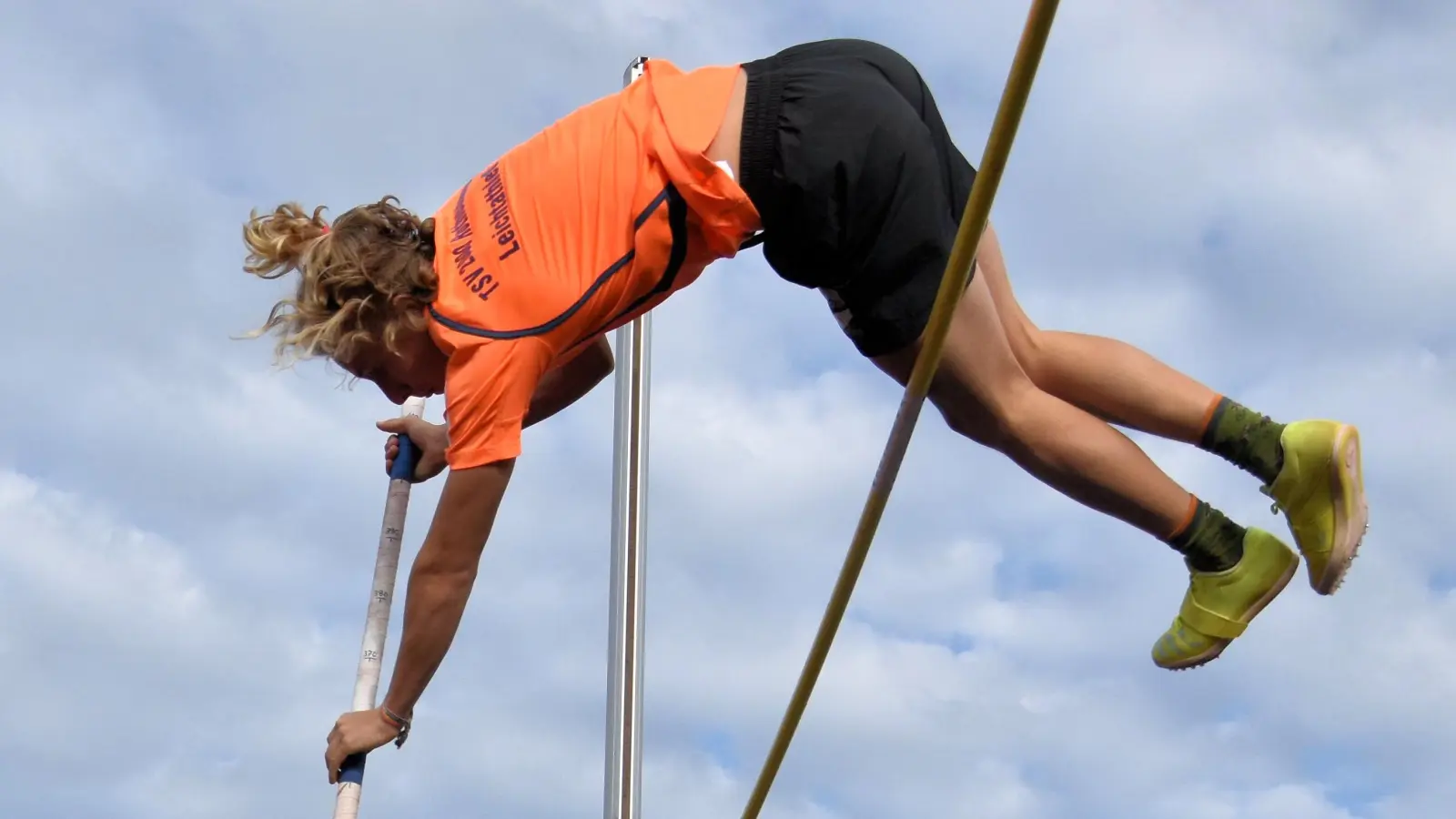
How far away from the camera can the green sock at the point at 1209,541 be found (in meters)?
3.44

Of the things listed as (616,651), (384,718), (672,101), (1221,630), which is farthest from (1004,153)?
(616,651)

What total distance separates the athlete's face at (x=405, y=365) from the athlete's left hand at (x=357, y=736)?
2.08 feet

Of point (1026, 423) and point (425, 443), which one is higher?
point (425, 443)

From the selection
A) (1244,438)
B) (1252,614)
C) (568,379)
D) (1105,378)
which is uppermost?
(568,379)

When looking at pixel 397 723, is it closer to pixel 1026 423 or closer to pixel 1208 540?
pixel 1026 423

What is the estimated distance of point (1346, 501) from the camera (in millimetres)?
3420

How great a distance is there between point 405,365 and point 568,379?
68 cm

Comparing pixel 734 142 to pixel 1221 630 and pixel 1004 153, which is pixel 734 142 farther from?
pixel 1221 630

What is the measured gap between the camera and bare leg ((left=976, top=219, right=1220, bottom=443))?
344 cm

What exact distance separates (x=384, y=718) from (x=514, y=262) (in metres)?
0.94

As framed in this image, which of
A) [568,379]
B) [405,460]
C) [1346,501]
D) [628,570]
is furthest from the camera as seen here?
[628,570]

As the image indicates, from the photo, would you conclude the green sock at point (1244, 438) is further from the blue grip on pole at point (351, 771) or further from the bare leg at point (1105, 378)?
the blue grip on pole at point (351, 771)

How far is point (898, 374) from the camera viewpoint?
3379 mm

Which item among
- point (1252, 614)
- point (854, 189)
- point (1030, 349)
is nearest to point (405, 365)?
point (854, 189)
